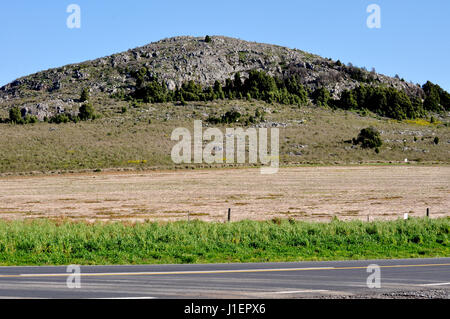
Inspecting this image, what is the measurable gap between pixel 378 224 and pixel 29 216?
21.5 m

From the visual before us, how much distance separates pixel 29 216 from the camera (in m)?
30.6

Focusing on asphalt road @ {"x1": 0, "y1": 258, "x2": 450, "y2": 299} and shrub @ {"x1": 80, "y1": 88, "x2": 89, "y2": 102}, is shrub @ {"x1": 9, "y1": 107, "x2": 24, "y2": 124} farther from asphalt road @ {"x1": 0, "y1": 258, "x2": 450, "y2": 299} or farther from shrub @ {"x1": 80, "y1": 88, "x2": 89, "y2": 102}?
asphalt road @ {"x1": 0, "y1": 258, "x2": 450, "y2": 299}

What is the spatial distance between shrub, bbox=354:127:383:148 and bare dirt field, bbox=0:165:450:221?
19388 millimetres

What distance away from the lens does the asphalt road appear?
35.1 feet

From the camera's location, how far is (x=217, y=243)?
717 inches

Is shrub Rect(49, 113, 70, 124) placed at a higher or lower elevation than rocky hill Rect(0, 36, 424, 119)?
lower

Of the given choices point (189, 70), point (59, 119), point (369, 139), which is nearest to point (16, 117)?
point (59, 119)

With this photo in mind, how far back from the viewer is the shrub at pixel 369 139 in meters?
86.7

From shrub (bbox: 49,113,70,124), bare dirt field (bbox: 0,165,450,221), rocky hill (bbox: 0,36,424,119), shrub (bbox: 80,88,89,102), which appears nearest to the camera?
bare dirt field (bbox: 0,165,450,221)

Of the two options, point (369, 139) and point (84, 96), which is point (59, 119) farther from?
point (369, 139)

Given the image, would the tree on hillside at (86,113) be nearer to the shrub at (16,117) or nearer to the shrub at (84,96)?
the shrub at (16,117)

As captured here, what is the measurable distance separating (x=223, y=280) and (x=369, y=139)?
79.9 meters

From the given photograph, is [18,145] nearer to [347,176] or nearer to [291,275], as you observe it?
[347,176]

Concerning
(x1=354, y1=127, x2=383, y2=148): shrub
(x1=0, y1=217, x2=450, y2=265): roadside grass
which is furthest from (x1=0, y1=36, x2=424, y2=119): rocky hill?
(x1=0, y1=217, x2=450, y2=265): roadside grass
